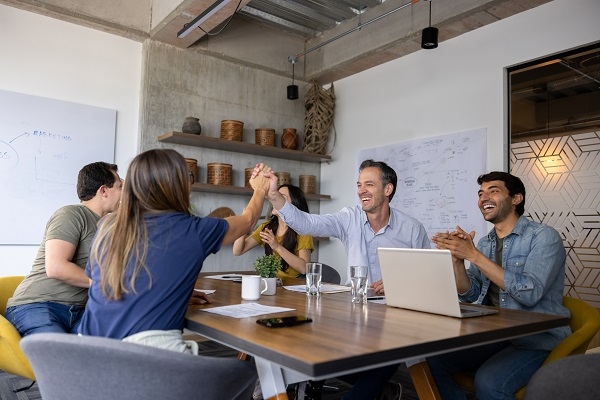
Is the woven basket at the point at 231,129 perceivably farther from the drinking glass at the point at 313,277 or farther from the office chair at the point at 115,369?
the office chair at the point at 115,369

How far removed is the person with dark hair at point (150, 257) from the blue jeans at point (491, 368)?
1095mm

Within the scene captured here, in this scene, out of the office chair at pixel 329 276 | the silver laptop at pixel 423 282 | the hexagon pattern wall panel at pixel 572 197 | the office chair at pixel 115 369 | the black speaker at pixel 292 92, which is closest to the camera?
the office chair at pixel 115 369

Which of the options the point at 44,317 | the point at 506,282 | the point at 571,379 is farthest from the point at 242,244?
the point at 571,379

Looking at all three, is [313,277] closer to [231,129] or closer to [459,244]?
[459,244]

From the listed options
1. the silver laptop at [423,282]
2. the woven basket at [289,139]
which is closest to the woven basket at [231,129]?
the woven basket at [289,139]

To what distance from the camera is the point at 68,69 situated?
13.6 feet

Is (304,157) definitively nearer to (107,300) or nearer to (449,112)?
(449,112)

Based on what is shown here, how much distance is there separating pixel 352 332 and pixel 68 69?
12.6ft

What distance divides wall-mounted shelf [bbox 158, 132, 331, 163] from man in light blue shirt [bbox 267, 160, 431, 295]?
210 cm

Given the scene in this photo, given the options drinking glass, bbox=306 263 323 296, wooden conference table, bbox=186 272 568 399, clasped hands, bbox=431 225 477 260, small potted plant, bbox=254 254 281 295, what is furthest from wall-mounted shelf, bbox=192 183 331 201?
clasped hands, bbox=431 225 477 260

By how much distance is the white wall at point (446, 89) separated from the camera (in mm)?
3574

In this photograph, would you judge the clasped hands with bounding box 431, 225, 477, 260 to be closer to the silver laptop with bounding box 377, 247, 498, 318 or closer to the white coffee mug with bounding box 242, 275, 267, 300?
the silver laptop with bounding box 377, 247, 498, 318

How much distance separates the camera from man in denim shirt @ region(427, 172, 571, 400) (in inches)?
72.3

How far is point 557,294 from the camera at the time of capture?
2.06m
